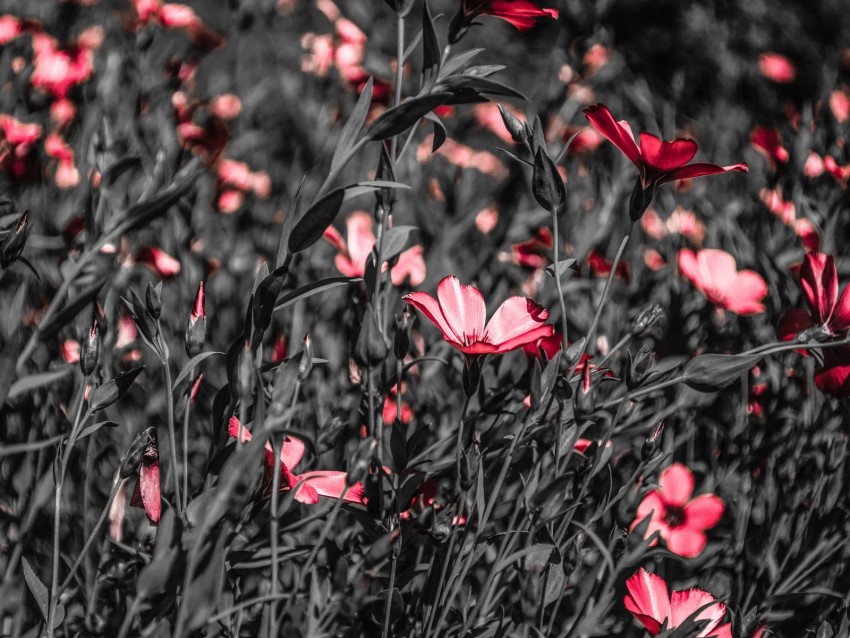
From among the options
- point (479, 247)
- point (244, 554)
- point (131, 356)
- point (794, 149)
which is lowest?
point (479, 247)

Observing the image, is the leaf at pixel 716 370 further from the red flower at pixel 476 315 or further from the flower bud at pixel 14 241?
the flower bud at pixel 14 241

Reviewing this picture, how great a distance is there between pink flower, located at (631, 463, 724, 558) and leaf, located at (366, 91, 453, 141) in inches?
17.4

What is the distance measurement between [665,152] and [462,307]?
17 cm

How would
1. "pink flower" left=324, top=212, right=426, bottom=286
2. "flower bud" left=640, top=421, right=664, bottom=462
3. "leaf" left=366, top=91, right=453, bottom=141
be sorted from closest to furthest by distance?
"leaf" left=366, top=91, right=453, bottom=141 → "flower bud" left=640, top=421, right=664, bottom=462 → "pink flower" left=324, top=212, right=426, bottom=286

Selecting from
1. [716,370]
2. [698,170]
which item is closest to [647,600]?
[716,370]

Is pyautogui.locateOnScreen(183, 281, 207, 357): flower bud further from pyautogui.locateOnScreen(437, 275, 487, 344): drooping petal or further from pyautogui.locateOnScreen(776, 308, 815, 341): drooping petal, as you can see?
pyautogui.locateOnScreen(776, 308, 815, 341): drooping petal

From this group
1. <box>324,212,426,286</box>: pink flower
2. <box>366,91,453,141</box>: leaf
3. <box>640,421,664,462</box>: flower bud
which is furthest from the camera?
<box>324,212,426,286</box>: pink flower

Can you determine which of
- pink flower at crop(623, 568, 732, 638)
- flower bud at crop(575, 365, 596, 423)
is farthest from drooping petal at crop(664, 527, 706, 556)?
flower bud at crop(575, 365, 596, 423)

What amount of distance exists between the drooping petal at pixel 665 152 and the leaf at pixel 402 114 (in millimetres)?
130

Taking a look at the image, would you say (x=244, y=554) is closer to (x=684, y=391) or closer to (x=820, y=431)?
(x=684, y=391)

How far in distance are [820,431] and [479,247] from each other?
674 millimetres

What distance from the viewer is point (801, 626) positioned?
0.73 metres

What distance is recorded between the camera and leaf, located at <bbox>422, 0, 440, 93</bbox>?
38cm

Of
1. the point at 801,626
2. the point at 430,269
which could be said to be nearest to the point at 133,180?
the point at 430,269
